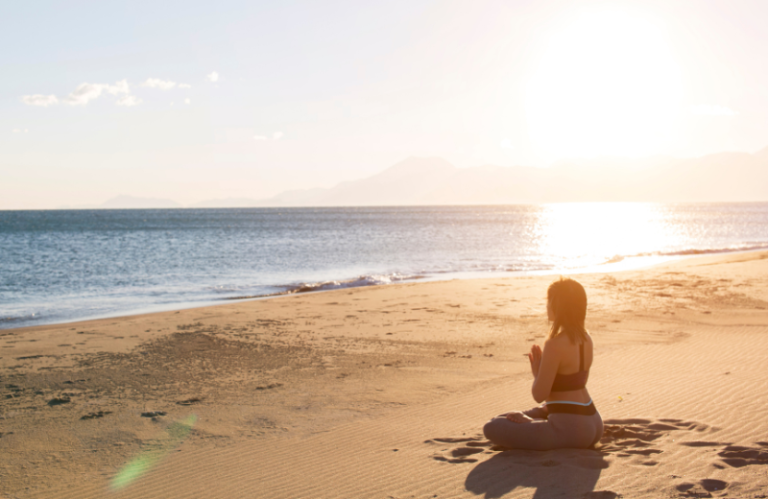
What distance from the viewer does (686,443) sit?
4.52m

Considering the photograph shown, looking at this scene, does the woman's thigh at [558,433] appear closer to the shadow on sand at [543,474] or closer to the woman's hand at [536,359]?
the shadow on sand at [543,474]

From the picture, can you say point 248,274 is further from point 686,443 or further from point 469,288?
point 686,443

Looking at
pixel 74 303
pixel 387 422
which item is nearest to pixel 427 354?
pixel 387 422

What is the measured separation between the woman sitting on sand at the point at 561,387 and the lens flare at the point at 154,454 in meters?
3.29

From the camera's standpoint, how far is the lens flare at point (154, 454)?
15.7 ft

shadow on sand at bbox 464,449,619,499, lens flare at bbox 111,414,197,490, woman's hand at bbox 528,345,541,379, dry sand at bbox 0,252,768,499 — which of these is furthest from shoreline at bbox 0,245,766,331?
woman's hand at bbox 528,345,541,379

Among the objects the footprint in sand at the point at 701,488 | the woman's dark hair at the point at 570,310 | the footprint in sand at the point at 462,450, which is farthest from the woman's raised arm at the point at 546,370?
the footprint in sand at the point at 701,488

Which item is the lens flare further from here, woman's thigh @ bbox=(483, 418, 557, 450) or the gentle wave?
the gentle wave

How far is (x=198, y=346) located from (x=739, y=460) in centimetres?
854

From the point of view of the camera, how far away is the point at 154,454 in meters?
5.27

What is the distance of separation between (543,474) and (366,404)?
2994mm

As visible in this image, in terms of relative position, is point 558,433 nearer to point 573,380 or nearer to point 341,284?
point 573,380

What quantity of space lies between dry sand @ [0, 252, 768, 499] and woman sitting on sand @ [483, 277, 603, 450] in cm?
13

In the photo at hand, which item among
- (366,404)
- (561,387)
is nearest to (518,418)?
(561,387)
